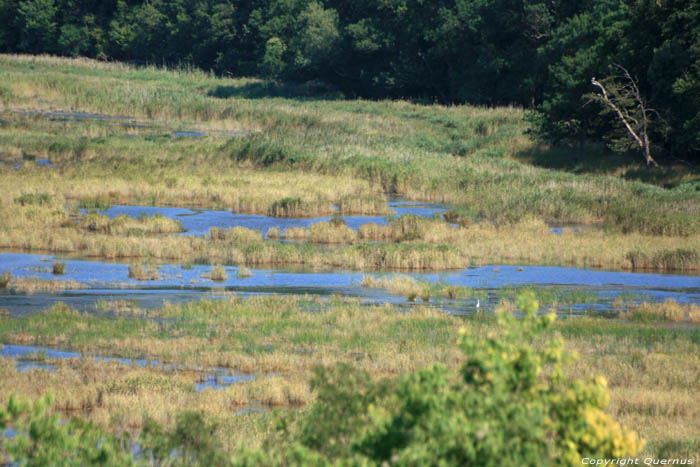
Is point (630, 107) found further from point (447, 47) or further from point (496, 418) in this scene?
point (496, 418)

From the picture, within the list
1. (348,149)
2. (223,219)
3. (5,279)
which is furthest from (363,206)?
(5,279)

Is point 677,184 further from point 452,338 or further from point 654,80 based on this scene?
point 452,338

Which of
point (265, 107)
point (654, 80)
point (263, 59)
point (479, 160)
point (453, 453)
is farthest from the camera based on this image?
point (263, 59)

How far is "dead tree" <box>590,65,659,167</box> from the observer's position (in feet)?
136

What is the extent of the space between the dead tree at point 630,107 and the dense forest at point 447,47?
5.8 inches

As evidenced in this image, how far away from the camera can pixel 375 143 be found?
166ft

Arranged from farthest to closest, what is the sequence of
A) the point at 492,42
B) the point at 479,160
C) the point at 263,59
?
the point at 263,59 → the point at 492,42 → the point at 479,160

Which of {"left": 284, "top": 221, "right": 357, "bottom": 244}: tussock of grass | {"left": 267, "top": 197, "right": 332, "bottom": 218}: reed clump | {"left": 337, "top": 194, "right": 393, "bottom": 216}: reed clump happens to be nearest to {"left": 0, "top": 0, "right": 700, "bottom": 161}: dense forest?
{"left": 337, "top": 194, "right": 393, "bottom": 216}: reed clump

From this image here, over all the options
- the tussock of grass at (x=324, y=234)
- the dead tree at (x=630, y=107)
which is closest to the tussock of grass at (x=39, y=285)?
the tussock of grass at (x=324, y=234)

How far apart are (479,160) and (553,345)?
41.5 m

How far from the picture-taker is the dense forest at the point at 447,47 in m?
43.4

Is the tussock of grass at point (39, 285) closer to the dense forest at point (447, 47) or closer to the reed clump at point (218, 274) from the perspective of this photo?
the reed clump at point (218, 274)

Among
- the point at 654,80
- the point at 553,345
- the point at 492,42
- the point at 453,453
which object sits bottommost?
the point at 453,453

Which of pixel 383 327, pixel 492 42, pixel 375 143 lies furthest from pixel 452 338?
pixel 492 42
